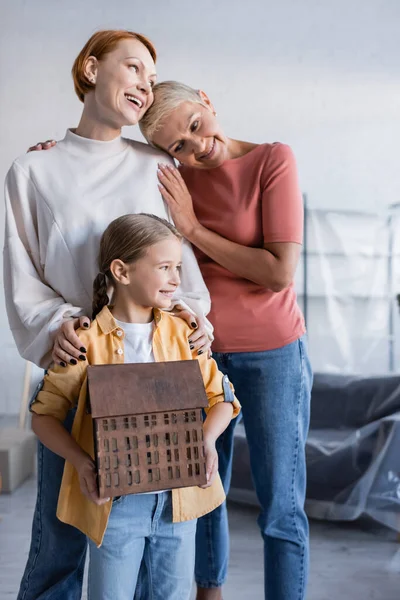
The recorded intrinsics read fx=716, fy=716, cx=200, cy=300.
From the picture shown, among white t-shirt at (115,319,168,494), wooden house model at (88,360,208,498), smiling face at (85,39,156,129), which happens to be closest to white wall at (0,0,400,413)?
smiling face at (85,39,156,129)

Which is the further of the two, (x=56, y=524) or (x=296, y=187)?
(x=296, y=187)

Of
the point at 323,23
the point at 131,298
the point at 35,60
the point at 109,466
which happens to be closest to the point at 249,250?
the point at 131,298

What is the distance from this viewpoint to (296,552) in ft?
5.33

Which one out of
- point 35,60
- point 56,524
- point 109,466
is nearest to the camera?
point 109,466

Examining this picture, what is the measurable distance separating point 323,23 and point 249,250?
90.1 inches

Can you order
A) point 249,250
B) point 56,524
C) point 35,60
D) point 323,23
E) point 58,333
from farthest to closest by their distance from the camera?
1. point 323,23
2. point 35,60
3. point 249,250
4. point 56,524
5. point 58,333

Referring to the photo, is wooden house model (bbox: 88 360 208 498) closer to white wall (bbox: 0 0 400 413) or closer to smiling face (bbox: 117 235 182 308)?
smiling face (bbox: 117 235 182 308)

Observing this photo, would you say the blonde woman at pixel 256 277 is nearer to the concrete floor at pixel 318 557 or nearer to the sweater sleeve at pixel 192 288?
the sweater sleeve at pixel 192 288

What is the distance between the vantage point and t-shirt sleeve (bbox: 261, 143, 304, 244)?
1.54m

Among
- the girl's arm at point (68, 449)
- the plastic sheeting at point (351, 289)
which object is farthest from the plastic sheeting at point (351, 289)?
the girl's arm at point (68, 449)

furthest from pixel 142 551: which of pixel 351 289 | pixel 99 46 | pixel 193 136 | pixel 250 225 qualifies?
pixel 351 289

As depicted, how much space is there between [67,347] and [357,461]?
6.34ft

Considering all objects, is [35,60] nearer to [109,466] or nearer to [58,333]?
[58,333]

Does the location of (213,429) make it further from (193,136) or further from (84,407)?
(193,136)
